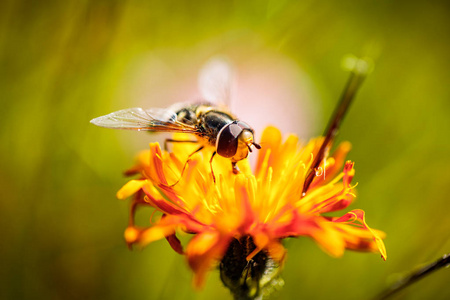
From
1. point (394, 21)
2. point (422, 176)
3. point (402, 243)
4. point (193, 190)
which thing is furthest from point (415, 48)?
point (193, 190)

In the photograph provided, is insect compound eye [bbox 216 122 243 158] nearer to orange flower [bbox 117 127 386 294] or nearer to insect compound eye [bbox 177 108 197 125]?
orange flower [bbox 117 127 386 294]

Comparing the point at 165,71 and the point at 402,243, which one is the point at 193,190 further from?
the point at 165,71

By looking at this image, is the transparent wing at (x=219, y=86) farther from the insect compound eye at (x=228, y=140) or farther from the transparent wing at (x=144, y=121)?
the insect compound eye at (x=228, y=140)

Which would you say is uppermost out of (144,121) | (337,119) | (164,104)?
(337,119)

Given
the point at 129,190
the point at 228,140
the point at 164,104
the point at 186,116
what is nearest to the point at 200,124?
the point at 186,116

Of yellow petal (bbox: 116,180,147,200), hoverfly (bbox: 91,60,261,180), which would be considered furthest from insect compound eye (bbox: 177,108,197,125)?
yellow petal (bbox: 116,180,147,200)

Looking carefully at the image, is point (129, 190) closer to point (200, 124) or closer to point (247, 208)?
point (247, 208)
